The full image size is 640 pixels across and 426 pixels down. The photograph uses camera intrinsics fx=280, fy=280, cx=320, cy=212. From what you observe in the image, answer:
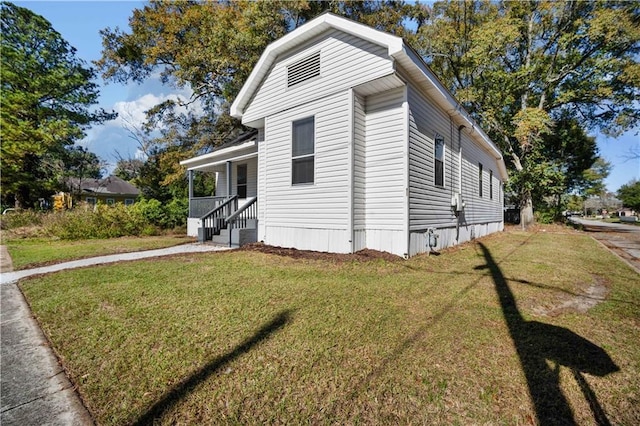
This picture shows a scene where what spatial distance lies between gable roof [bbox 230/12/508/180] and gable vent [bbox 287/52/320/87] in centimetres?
55

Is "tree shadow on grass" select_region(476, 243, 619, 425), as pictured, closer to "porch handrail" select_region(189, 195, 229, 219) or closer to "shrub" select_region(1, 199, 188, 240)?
"porch handrail" select_region(189, 195, 229, 219)

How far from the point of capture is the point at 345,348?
2.65 meters

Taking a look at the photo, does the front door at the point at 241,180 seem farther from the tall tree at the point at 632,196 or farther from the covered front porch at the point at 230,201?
the tall tree at the point at 632,196

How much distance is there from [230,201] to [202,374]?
8.91 metres

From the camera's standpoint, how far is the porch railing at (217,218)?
33.4 ft

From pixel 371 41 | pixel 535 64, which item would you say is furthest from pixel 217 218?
pixel 535 64

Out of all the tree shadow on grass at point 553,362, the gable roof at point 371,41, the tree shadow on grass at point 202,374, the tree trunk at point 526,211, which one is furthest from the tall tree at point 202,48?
the tree shadow on grass at point 553,362

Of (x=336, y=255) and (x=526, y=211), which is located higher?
(x=526, y=211)

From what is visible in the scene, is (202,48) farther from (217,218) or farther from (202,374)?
(202,374)


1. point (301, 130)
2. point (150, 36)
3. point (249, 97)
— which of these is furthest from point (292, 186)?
point (150, 36)

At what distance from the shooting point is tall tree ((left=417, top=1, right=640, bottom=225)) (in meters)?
16.5

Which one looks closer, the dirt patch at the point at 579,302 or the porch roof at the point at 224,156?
the dirt patch at the point at 579,302

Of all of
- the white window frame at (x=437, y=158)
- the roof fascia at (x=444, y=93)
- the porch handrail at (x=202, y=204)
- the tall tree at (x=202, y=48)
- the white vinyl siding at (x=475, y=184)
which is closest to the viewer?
the roof fascia at (x=444, y=93)

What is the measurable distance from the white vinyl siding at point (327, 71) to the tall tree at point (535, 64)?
476 inches
